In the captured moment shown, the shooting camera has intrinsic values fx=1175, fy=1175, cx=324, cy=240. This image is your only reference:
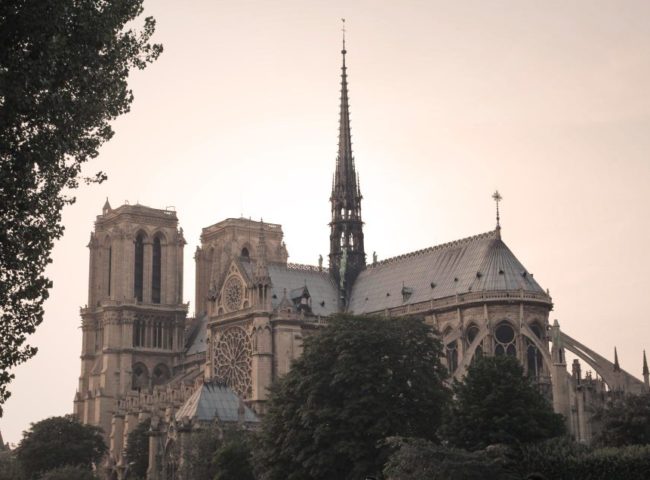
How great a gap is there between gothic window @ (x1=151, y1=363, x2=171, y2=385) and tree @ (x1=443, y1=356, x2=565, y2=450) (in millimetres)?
73607

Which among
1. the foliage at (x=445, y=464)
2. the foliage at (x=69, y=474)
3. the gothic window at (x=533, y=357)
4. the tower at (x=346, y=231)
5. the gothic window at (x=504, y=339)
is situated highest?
the tower at (x=346, y=231)

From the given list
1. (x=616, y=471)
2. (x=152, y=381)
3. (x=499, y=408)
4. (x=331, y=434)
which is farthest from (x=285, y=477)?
(x=152, y=381)

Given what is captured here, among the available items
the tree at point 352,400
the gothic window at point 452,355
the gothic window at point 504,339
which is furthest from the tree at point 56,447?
the tree at point 352,400

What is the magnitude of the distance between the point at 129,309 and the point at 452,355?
160 ft

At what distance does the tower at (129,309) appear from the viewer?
5044 inches

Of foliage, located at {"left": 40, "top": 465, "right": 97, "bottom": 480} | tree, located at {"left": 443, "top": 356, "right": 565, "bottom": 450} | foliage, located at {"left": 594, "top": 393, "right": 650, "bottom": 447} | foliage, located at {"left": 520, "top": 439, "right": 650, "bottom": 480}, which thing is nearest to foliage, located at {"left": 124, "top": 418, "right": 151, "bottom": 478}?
foliage, located at {"left": 40, "top": 465, "right": 97, "bottom": 480}

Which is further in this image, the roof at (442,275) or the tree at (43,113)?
the roof at (442,275)

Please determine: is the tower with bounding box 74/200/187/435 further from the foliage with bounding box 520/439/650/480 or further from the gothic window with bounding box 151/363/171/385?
the foliage with bounding box 520/439/650/480

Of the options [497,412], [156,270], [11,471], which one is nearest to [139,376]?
[156,270]

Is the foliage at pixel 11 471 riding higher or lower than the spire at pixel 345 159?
lower

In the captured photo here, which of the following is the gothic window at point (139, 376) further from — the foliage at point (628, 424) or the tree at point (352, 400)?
the foliage at point (628, 424)

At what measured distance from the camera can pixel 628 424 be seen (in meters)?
67.6

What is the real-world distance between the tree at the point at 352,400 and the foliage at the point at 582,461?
7.65 metres

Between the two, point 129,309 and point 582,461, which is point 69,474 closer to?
point 129,309
